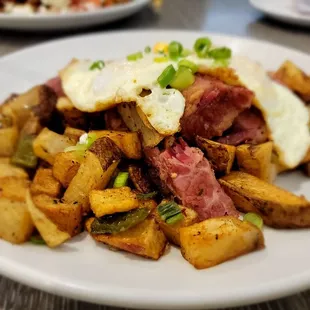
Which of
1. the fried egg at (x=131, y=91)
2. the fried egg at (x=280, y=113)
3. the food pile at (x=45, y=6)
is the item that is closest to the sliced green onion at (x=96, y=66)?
the fried egg at (x=131, y=91)

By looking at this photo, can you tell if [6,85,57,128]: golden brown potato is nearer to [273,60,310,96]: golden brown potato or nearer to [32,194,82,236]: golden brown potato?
[32,194,82,236]: golden brown potato

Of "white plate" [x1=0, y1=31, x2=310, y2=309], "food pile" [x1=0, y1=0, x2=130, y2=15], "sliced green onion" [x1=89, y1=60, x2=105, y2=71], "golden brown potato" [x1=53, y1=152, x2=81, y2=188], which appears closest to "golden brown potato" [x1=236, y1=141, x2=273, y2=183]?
"white plate" [x1=0, y1=31, x2=310, y2=309]

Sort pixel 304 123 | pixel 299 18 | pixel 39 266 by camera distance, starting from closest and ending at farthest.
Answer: pixel 39 266
pixel 304 123
pixel 299 18

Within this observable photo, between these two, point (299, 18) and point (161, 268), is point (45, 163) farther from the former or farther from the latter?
point (299, 18)

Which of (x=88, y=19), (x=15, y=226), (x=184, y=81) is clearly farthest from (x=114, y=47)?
(x=15, y=226)

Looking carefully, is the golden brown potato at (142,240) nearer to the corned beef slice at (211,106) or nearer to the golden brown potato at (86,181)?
the golden brown potato at (86,181)

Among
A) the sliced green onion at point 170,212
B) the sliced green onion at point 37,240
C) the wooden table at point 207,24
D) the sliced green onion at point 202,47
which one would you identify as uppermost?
the sliced green onion at point 202,47

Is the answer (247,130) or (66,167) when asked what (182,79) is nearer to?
(247,130)
